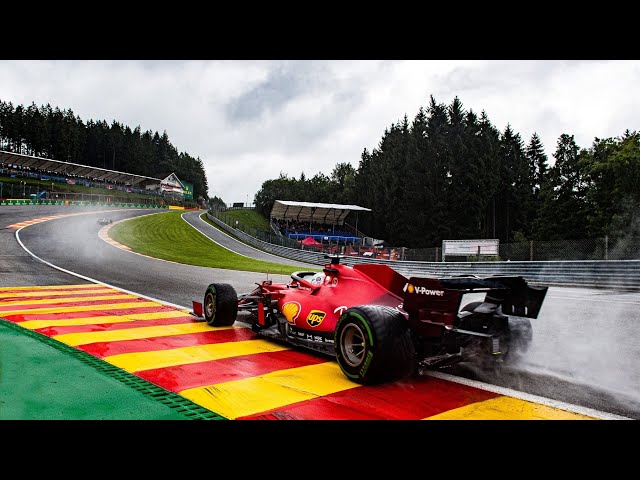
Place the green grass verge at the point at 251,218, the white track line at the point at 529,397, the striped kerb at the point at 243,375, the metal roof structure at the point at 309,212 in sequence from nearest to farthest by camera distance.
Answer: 1. the white track line at the point at 529,397
2. the striped kerb at the point at 243,375
3. the metal roof structure at the point at 309,212
4. the green grass verge at the point at 251,218

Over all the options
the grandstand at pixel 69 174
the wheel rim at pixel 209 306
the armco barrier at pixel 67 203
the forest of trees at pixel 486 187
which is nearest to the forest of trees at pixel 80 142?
the grandstand at pixel 69 174

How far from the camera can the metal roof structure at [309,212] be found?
57.6 meters

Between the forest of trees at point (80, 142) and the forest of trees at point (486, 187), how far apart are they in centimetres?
8441

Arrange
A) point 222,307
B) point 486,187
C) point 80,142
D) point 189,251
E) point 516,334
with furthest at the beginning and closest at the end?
1. point 80,142
2. point 486,187
3. point 189,251
4. point 222,307
5. point 516,334

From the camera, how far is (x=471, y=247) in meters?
22.1

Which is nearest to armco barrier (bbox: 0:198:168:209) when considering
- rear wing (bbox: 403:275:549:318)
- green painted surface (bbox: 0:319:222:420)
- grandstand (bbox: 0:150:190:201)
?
grandstand (bbox: 0:150:190:201)

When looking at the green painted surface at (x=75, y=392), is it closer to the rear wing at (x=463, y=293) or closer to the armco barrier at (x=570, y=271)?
the rear wing at (x=463, y=293)

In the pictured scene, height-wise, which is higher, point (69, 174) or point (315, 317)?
point (69, 174)

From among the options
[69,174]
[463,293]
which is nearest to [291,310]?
[463,293]

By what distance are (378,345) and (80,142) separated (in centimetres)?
13161

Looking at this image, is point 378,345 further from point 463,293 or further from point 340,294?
point 340,294

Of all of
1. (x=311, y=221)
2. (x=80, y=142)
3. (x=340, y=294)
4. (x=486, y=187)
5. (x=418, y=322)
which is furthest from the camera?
(x=80, y=142)
